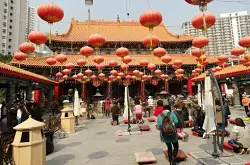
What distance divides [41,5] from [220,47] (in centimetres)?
7084

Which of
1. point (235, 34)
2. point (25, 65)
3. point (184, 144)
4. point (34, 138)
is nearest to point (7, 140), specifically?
point (34, 138)

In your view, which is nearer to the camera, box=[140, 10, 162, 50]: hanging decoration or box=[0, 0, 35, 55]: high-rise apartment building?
box=[140, 10, 162, 50]: hanging decoration

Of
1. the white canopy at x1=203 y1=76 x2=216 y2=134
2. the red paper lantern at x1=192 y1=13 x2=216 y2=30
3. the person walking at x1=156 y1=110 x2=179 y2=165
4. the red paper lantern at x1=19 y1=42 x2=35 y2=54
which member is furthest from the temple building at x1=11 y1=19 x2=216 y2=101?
the person walking at x1=156 y1=110 x2=179 y2=165

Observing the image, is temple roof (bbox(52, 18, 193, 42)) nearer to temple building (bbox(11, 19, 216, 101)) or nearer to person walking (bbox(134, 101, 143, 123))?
temple building (bbox(11, 19, 216, 101))

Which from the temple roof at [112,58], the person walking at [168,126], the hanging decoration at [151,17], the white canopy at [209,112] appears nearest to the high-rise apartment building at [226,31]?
the temple roof at [112,58]

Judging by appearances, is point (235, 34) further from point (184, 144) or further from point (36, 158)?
point (36, 158)

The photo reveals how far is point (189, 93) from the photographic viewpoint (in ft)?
68.0

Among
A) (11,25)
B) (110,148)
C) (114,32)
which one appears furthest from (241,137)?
(11,25)

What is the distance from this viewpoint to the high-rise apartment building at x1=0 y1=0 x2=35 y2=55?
59.7m

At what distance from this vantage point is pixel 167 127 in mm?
3877

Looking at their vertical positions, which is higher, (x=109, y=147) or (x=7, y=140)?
(x=7, y=140)

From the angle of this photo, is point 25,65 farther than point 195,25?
Yes

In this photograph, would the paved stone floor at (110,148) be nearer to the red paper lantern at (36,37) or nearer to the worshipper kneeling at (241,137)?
the worshipper kneeling at (241,137)

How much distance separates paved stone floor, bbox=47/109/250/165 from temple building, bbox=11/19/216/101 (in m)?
11.6
